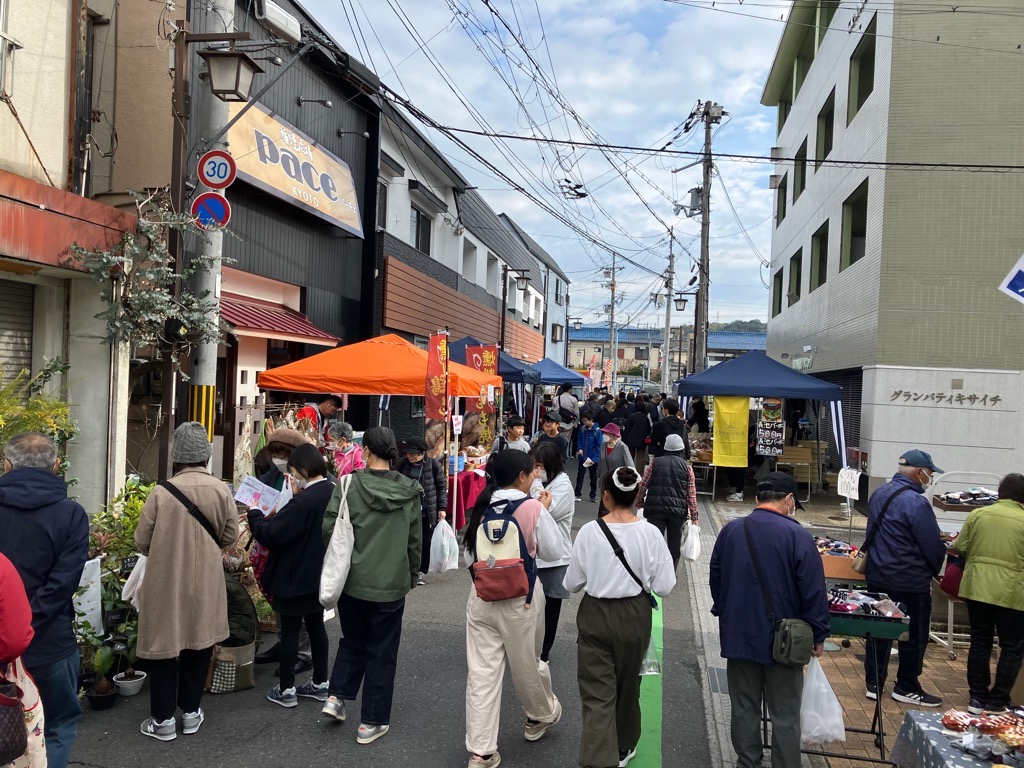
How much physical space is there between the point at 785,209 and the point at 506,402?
11.5 meters

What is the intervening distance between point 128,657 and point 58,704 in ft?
4.27

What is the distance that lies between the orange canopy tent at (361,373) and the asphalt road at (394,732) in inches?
153

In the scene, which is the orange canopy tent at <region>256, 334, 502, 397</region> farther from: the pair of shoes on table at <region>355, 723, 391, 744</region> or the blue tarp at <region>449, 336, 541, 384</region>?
the blue tarp at <region>449, 336, 541, 384</region>

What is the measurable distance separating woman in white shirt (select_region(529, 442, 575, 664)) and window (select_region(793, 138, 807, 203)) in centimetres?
1763

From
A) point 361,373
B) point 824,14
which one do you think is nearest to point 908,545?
point 361,373

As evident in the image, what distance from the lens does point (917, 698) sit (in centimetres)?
525

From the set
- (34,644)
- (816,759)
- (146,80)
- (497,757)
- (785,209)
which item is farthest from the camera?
(785,209)

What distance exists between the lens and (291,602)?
15.4ft

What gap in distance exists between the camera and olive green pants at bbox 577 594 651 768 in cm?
386

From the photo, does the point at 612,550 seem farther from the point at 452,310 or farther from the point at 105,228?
the point at 452,310

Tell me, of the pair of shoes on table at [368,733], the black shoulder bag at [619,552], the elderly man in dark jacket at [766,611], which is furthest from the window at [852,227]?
the pair of shoes on table at [368,733]

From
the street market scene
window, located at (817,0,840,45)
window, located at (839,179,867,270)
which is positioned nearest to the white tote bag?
the street market scene

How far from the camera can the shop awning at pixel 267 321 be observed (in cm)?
997

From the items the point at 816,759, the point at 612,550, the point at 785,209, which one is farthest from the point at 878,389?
the point at 785,209
